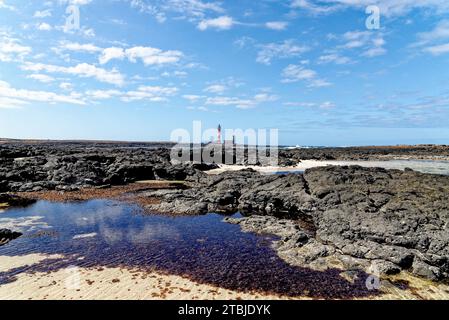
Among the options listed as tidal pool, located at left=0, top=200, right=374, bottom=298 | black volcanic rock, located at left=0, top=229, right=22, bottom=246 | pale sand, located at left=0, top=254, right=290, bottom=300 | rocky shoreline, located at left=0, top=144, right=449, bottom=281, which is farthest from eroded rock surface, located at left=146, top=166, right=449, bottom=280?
black volcanic rock, located at left=0, top=229, right=22, bottom=246

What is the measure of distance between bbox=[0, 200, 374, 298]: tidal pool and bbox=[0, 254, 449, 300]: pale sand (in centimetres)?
72

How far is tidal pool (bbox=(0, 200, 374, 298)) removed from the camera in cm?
1537

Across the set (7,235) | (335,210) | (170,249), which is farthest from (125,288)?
(335,210)

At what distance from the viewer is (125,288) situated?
1459cm

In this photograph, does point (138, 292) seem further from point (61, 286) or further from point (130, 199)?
point (130, 199)

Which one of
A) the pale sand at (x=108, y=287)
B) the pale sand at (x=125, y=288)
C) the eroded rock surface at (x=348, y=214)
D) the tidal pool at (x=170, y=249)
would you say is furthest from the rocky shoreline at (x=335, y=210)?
the pale sand at (x=108, y=287)

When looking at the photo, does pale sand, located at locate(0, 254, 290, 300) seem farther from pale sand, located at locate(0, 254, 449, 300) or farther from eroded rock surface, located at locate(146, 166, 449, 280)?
eroded rock surface, located at locate(146, 166, 449, 280)

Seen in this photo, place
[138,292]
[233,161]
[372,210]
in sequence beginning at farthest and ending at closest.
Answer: [233,161] → [372,210] → [138,292]

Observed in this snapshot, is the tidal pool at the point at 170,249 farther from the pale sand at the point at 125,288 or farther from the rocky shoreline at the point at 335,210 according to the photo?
the rocky shoreline at the point at 335,210

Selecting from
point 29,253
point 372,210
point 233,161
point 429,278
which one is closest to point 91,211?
point 29,253

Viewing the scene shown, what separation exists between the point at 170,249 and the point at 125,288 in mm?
5599

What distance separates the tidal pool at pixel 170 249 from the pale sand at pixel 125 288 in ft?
2.36

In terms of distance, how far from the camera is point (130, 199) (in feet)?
124
